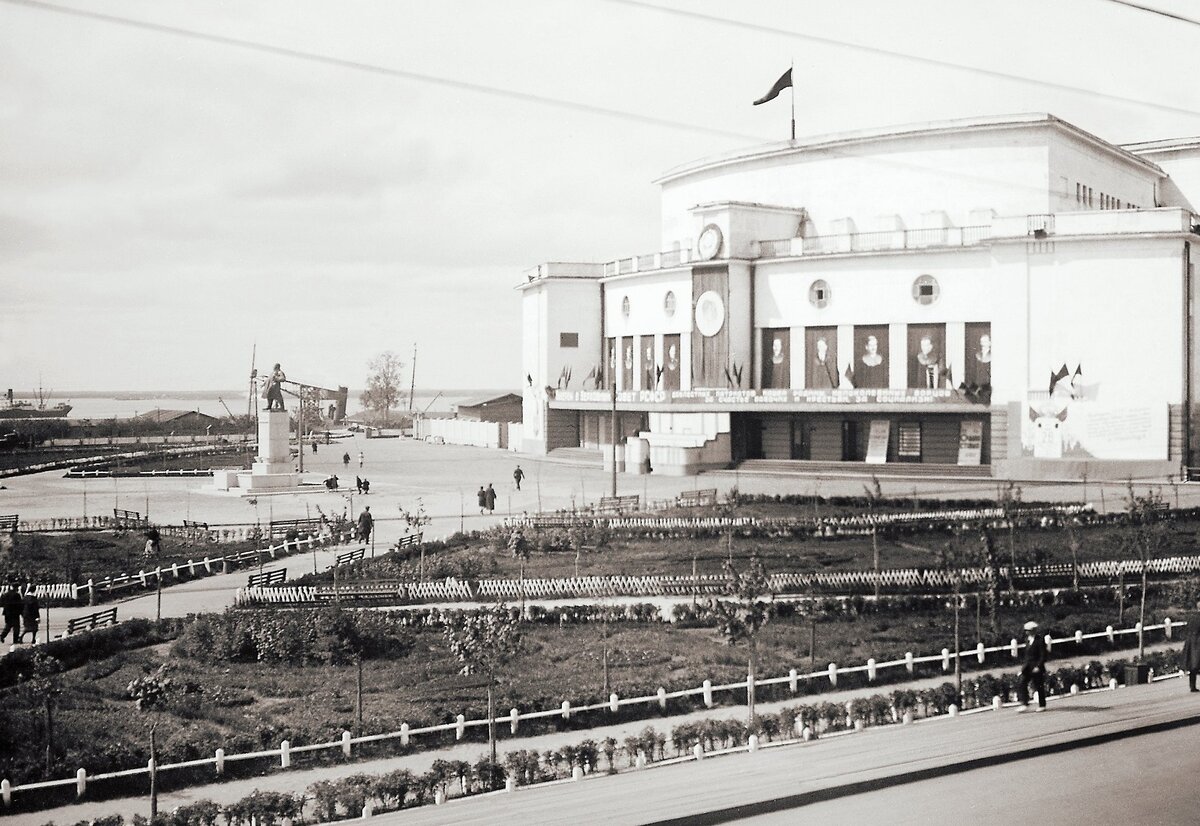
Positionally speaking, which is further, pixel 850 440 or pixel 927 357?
pixel 850 440

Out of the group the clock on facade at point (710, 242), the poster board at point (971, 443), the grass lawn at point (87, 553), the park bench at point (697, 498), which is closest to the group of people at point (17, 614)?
the grass lawn at point (87, 553)

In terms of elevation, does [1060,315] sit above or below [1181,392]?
above

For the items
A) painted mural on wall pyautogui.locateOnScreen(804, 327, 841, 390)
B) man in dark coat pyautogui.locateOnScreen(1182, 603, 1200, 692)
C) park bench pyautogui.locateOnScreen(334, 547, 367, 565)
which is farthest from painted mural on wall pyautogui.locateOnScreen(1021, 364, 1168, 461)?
man in dark coat pyautogui.locateOnScreen(1182, 603, 1200, 692)

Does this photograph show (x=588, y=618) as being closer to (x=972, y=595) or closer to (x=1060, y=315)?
(x=972, y=595)

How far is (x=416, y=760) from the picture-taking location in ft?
54.3

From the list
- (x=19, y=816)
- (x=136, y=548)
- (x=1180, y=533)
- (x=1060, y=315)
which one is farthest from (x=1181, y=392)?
(x=19, y=816)

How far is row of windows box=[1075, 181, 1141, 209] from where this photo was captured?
175ft

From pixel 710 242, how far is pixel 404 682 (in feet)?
128

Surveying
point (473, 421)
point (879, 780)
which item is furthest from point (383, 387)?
point (879, 780)

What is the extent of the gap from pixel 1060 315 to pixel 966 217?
9450 millimetres

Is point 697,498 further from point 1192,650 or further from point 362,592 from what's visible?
point 1192,650

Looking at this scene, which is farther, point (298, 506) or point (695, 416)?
point (695, 416)

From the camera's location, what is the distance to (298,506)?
146 ft

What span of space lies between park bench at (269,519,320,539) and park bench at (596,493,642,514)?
898cm
